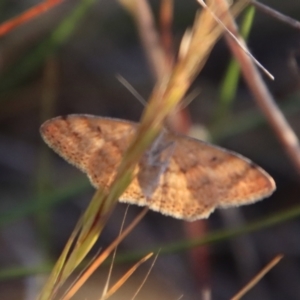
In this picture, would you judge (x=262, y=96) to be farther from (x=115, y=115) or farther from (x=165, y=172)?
(x=115, y=115)

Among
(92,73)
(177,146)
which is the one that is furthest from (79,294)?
(92,73)

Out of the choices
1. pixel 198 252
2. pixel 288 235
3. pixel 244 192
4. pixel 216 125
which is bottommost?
pixel 288 235

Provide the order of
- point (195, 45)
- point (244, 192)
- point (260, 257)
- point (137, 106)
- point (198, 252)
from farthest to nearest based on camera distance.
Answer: point (137, 106), point (260, 257), point (198, 252), point (244, 192), point (195, 45)

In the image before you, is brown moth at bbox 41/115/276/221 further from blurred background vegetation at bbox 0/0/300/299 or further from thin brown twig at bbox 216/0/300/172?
blurred background vegetation at bbox 0/0/300/299

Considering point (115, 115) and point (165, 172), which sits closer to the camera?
point (165, 172)

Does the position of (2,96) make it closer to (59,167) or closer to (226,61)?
(59,167)

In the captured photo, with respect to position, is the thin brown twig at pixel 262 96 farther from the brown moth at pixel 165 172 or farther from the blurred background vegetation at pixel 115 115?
the blurred background vegetation at pixel 115 115

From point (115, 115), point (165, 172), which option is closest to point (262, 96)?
point (165, 172)

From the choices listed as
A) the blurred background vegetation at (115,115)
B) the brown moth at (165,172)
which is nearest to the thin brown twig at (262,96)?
the brown moth at (165,172)

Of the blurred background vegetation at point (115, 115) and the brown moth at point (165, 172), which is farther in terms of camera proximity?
the blurred background vegetation at point (115, 115)
